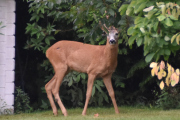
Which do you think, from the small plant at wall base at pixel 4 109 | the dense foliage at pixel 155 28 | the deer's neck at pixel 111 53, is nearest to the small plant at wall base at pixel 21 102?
the small plant at wall base at pixel 4 109

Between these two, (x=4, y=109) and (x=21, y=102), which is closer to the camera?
(x=4, y=109)

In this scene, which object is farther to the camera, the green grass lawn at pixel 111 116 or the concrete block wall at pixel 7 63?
the concrete block wall at pixel 7 63

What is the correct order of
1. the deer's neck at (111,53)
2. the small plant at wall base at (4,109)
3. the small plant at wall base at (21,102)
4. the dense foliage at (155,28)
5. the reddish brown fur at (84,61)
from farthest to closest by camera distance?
the small plant at wall base at (21,102), the small plant at wall base at (4,109), the reddish brown fur at (84,61), the deer's neck at (111,53), the dense foliage at (155,28)

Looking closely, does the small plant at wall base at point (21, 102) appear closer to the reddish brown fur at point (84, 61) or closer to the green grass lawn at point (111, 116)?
the green grass lawn at point (111, 116)

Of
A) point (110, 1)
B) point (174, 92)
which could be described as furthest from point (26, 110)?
point (110, 1)

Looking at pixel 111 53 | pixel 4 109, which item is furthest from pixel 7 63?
pixel 111 53

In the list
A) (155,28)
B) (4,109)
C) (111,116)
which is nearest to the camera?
(155,28)

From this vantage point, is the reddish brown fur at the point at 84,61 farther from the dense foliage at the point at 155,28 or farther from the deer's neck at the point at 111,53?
the dense foliage at the point at 155,28

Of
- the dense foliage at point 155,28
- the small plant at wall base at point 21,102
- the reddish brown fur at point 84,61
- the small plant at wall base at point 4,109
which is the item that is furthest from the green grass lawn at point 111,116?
the dense foliage at point 155,28

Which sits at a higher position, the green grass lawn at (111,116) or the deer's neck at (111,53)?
the deer's neck at (111,53)

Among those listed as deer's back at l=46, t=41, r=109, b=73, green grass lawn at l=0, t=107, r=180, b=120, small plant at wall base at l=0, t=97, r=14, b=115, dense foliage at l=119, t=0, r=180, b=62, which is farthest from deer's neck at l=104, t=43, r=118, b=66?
dense foliage at l=119, t=0, r=180, b=62

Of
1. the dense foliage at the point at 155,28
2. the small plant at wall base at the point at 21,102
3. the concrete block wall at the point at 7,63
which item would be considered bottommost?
the small plant at wall base at the point at 21,102

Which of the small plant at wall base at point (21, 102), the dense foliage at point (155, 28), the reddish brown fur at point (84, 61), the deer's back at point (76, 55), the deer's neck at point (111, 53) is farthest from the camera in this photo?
the small plant at wall base at point (21, 102)

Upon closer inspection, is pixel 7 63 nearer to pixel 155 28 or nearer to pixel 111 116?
pixel 111 116
